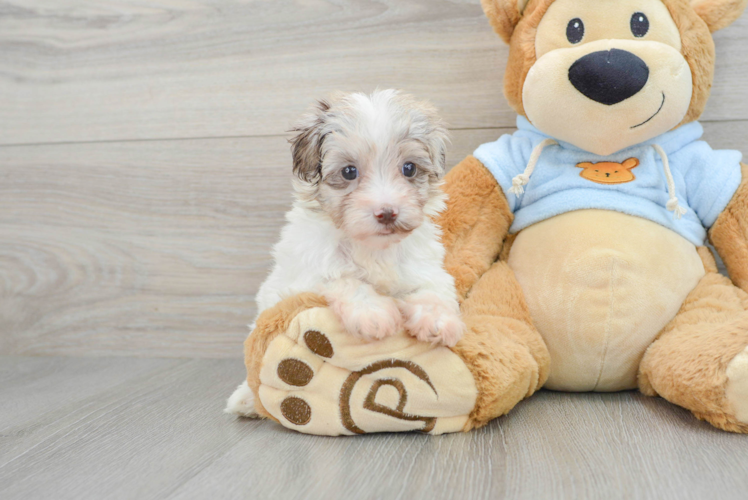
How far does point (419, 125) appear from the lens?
1.33 meters

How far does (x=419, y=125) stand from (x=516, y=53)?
426mm

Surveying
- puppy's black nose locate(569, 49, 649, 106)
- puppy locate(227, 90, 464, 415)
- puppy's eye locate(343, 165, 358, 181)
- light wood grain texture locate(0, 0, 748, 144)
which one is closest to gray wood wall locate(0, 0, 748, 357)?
light wood grain texture locate(0, 0, 748, 144)

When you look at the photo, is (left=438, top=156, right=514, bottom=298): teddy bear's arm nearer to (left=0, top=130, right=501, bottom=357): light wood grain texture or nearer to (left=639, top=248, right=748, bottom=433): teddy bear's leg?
(left=639, top=248, right=748, bottom=433): teddy bear's leg

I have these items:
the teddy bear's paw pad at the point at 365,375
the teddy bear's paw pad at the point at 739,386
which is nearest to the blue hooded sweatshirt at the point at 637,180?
the teddy bear's paw pad at the point at 739,386

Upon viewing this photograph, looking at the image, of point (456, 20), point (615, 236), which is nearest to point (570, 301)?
point (615, 236)

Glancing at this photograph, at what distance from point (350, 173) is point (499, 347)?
1.61ft

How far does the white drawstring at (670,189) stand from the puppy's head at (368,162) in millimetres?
596

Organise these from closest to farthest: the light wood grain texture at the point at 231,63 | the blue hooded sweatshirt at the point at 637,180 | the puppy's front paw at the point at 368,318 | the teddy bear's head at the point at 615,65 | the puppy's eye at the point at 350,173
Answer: the puppy's front paw at the point at 368,318, the puppy's eye at the point at 350,173, the teddy bear's head at the point at 615,65, the blue hooded sweatshirt at the point at 637,180, the light wood grain texture at the point at 231,63

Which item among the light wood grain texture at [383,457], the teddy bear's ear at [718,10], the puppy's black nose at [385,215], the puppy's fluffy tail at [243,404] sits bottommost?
the puppy's fluffy tail at [243,404]

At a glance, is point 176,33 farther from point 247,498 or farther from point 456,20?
point 247,498

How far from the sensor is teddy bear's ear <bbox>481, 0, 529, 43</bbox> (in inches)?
61.1

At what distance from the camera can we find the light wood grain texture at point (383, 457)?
3.31ft

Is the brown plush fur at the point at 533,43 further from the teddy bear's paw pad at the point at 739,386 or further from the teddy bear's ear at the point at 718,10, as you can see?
the teddy bear's paw pad at the point at 739,386

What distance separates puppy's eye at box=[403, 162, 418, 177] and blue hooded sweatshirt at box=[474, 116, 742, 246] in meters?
0.37
